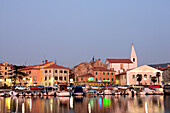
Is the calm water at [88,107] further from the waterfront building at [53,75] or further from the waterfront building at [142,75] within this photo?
the waterfront building at [142,75]

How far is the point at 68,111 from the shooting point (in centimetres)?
3834

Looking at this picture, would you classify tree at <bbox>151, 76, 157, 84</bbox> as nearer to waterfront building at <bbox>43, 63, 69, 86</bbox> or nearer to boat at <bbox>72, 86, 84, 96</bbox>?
boat at <bbox>72, 86, 84, 96</bbox>

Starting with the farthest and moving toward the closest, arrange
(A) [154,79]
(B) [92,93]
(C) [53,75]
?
(C) [53,75] < (A) [154,79] < (B) [92,93]

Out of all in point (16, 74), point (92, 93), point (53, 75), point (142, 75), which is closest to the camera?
point (92, 93)

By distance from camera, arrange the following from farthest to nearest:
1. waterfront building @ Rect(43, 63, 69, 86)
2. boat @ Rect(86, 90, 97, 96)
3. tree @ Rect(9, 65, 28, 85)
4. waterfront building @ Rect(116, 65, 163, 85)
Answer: waterfront building @ Rect(116, 65, 163, 85), waterfront building @ Rect(43, 63, 69, 86), tree @ Rect(9, 65, 28, 85), boat @ Rect(86, 90, 97, 96)

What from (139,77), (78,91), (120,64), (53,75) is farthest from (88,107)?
(120,64)

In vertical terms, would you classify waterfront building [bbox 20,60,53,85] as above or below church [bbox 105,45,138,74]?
below

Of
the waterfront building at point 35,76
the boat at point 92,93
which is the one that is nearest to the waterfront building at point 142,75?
the boat at point 92,93

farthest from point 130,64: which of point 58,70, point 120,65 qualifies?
point 58,70

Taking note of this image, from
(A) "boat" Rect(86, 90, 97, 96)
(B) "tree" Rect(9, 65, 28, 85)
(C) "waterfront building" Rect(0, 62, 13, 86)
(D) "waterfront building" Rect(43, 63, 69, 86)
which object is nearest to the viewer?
(A) "boat" Rect(86, 90, 97, 96)

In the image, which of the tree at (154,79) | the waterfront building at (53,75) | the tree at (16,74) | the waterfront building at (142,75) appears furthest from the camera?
the waterfront building at (142,75)

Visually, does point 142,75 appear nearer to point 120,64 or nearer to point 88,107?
point 120,64

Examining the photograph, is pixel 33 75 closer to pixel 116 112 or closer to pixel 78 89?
pixel 78 89

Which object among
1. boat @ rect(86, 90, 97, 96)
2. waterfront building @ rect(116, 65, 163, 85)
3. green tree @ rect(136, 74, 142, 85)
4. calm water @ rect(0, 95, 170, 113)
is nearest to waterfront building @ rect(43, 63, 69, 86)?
boat @ rect(86, 90, 97, 96)
